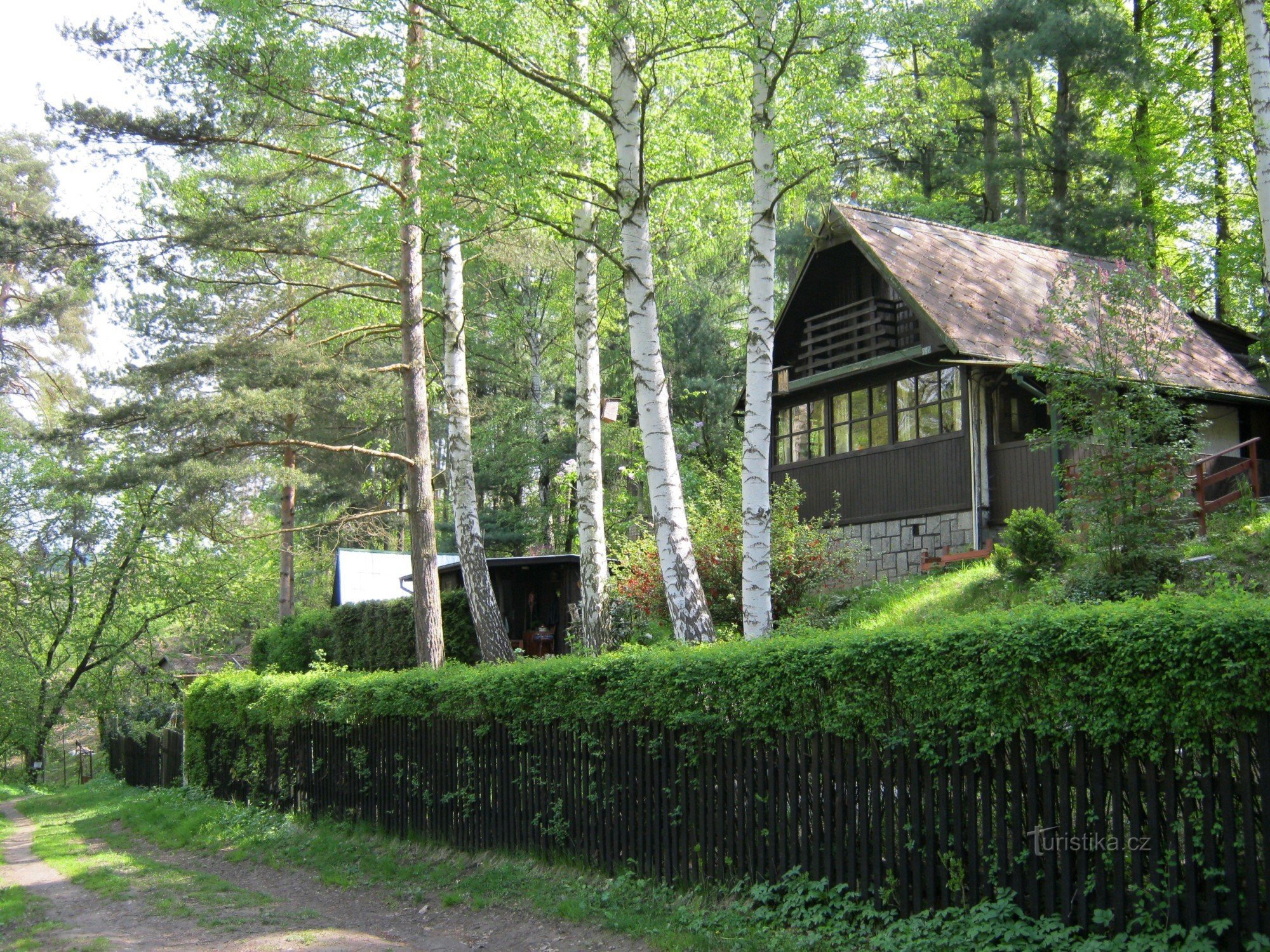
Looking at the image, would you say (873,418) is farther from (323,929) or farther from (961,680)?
(961,680)

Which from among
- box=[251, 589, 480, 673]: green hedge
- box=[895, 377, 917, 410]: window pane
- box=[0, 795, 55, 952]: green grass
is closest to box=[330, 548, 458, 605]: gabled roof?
box=[251, 589, 480, 673]: green hedge

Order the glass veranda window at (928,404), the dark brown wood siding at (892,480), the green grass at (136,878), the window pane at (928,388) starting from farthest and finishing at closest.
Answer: the window pane at (928,388) < the glass veranda window at (928,404) < the dark brown wood siding at (892,480) < the green grass at (136,878)

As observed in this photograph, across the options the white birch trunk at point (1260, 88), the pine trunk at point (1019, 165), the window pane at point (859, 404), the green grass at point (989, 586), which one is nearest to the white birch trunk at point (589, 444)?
the green grass at point (989, 586)

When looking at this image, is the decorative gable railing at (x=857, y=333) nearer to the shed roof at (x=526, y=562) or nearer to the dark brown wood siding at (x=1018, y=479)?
the dark brown wood siding at (x=1018, y=479)

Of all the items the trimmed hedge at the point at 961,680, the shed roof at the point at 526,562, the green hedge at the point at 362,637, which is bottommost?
the green hedge at the point at 362,637

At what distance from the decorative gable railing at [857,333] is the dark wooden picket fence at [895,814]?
476 inches

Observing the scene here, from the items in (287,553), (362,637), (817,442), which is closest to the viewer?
(817,442)

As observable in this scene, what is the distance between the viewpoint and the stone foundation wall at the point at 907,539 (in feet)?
60.8

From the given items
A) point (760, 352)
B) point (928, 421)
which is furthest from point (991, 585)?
point (760, 352)

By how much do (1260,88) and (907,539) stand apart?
8.69 metres

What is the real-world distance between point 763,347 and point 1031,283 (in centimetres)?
1174

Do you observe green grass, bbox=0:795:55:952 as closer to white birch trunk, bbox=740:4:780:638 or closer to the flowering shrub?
white birch trunk, bbox=740:4:780:638

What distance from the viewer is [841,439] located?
71.6 ft

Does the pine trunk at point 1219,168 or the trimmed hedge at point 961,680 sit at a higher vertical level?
the pine trunk at point 1219,168
